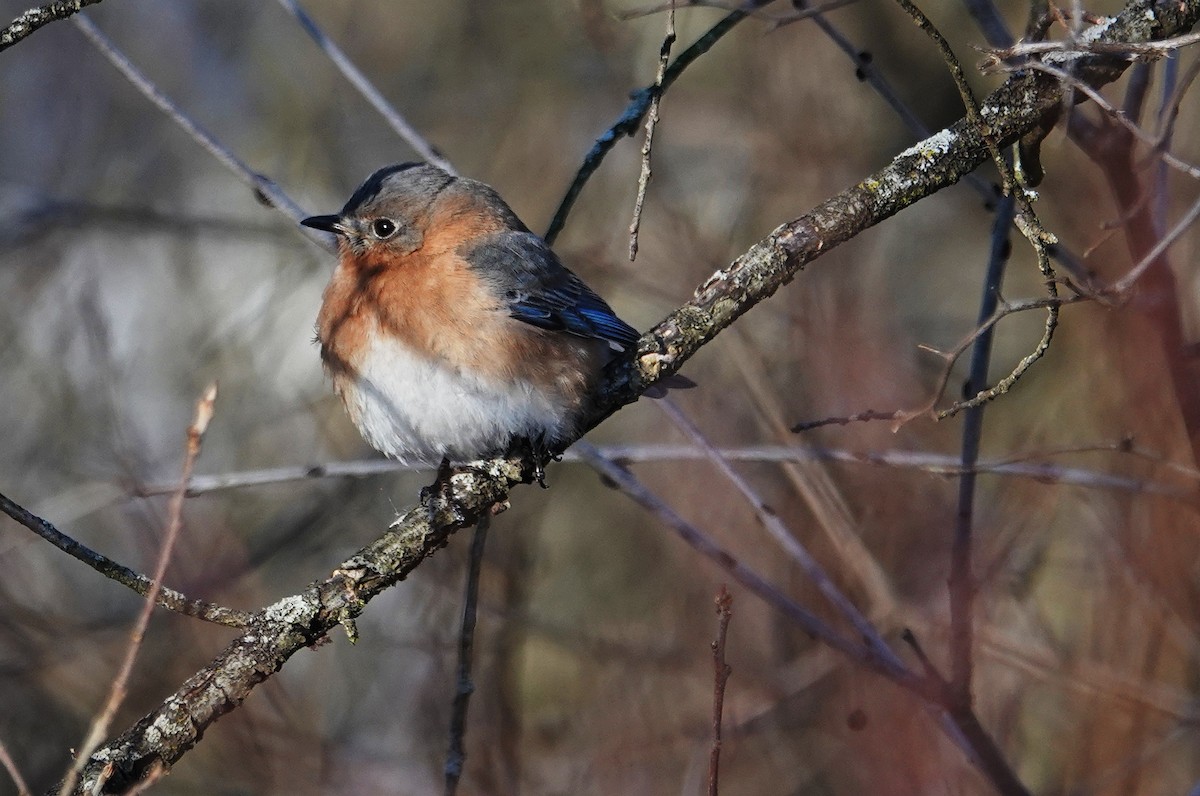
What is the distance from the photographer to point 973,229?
26.7ft

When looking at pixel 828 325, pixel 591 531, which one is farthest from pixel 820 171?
pixel 591 531

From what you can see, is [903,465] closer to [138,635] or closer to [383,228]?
[383,228]

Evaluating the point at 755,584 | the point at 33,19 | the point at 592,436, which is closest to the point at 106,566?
the point at 33,19

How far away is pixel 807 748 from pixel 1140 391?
2.63 m

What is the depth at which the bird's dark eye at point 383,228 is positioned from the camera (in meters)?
4.66

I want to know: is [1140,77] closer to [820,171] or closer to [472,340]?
[472,340]

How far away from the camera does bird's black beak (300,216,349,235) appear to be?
4.43 m

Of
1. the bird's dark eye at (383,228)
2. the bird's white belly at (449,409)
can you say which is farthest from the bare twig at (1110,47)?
the bird's dark eye at (383,228)

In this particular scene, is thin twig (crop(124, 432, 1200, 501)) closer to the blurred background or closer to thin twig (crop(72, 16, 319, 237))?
the blurred background

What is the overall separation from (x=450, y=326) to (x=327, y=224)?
760mm

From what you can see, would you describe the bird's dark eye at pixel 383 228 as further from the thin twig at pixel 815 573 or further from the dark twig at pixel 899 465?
the thin twig at pixel 815 573

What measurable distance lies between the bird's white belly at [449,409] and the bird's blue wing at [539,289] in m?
0.40

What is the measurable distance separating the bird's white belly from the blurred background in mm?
863

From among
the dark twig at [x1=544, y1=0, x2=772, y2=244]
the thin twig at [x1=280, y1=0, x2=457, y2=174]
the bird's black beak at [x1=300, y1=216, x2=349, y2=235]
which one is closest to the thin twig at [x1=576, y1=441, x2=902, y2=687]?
the dark twig at [x1=544, y1=0, x2=772, y2=244]
